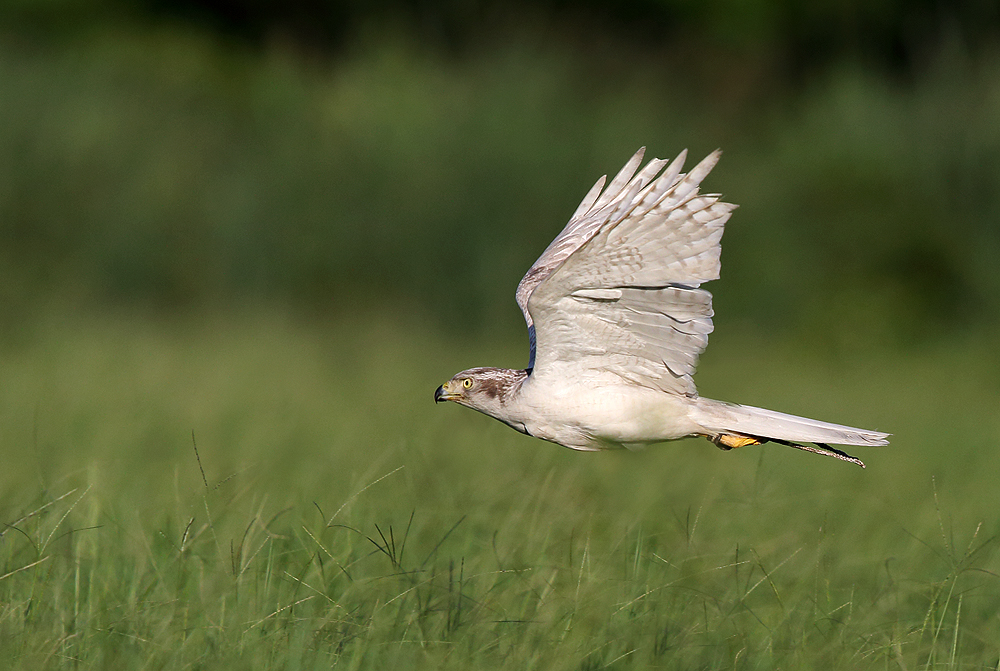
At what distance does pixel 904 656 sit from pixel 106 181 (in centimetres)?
1193

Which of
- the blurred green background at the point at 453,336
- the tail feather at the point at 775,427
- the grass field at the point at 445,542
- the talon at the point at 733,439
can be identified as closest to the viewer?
the grass field at the point at 445,542

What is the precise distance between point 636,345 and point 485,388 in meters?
0.65

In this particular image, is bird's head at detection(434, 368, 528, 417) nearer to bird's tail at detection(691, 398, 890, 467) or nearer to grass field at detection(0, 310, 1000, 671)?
grass field at detection(0, 310, 1000, 671)

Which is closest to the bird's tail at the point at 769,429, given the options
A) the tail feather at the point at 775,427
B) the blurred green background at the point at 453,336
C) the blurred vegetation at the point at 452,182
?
the tail feather at the point at 775,427

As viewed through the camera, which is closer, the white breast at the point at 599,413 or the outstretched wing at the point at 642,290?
the outstretched wing at the point at 642,290

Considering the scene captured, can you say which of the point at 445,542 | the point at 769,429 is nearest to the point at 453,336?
the point at 445,542

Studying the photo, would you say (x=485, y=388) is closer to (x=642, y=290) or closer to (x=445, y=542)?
(x=445, y=542)

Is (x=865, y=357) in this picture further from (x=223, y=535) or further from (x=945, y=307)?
(x=223, y=535)

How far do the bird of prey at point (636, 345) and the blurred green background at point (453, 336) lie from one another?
0.42m

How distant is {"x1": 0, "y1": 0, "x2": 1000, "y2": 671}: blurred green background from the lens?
3.80 metres

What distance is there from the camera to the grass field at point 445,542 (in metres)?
3.57

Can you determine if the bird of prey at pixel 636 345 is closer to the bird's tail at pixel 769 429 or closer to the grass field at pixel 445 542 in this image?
the bird's tail at pixel 769 429

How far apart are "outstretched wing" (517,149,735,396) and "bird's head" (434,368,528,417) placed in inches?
6.4

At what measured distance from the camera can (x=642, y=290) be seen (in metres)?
4.08
